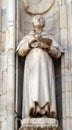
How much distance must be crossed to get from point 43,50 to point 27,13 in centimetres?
112

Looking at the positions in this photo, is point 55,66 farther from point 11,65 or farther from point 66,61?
point 11,65

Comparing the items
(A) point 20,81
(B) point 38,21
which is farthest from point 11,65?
(B) point 38,21

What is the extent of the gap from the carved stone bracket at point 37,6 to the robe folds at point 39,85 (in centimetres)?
107

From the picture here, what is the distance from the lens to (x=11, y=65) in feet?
46.1

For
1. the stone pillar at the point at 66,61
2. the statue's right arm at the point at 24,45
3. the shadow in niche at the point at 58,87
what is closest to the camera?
the stone pillar at the point at 66,61

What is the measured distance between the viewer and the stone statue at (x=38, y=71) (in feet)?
44.7

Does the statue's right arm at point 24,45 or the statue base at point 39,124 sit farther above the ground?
the statue's right arm at point 24,45

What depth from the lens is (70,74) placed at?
46.2ft

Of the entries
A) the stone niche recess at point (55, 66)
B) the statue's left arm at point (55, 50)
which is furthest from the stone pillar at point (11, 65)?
the statue's left arm at point (55, 50)

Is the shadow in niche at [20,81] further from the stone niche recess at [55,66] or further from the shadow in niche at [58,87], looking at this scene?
the shadow in niche at [58,87]

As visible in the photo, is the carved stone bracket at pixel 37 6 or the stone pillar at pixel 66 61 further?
the carved stone bracket at pixel 37 6

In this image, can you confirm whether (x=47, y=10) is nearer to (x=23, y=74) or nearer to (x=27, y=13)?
(x=27, y=13)

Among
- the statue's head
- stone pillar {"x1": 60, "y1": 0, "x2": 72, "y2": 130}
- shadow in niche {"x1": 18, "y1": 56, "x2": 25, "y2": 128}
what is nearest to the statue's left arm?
stone pillar {"x1": 60, "y1": 0, "x2": 72, "y2": 130}

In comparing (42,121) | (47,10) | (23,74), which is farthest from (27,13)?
(42,121)
